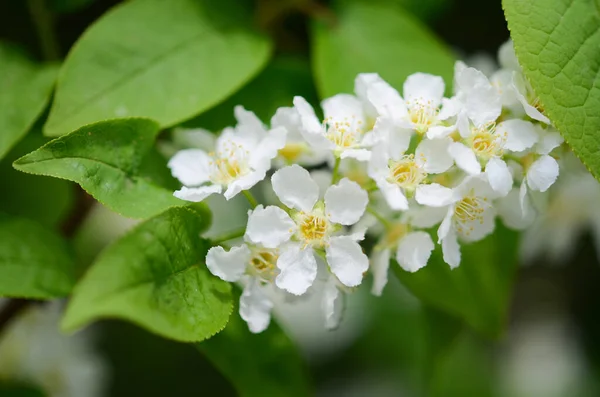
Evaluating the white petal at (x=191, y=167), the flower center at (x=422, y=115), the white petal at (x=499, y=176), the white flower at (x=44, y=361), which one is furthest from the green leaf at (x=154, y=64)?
the white flower at (x=44, y=361)

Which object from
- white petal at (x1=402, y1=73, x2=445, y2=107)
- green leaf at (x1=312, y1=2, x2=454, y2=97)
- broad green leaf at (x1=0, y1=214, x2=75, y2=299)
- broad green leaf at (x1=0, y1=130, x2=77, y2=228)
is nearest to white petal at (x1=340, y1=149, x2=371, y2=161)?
white petal at (x1=402, y1=73, x2=445, y2=107)

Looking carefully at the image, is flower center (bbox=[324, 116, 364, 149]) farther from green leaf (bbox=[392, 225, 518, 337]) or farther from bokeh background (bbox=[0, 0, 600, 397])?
bokeh background (bbox=[0, 0, 600, 397])

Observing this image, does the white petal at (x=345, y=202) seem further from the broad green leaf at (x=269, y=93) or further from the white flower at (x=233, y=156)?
the broad green leaf at (x=269, y=93)

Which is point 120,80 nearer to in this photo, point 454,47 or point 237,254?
point 237,254

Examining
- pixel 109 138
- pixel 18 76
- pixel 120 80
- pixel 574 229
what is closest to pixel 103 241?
pixel 18 76

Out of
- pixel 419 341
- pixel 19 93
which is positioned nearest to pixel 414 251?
pixel 19 93

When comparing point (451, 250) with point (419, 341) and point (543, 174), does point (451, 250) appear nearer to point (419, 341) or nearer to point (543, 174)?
point (543, 174)
